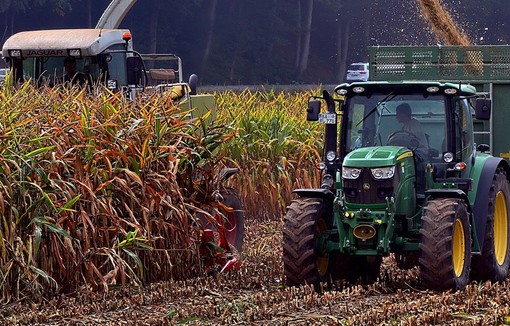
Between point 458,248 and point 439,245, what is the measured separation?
1.67ft

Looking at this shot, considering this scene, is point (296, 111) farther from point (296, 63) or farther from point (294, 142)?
point (296, 63)

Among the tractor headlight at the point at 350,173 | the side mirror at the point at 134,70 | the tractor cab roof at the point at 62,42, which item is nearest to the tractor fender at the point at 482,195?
the tractor headlight at the point at 350,173

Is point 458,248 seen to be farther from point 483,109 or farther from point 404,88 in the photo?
point 404,88

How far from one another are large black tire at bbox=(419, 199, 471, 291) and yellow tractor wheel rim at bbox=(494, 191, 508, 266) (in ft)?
4.36

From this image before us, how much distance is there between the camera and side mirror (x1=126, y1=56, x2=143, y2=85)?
13.1 meters

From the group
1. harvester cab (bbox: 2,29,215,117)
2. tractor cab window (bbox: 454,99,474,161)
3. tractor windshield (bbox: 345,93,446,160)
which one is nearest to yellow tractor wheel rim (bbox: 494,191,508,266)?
tractor cab window (bbox: 454,99,474,161)

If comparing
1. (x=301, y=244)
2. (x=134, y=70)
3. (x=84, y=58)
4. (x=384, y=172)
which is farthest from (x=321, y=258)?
(x=84, y=58)

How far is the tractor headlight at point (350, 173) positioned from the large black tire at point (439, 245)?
605mm

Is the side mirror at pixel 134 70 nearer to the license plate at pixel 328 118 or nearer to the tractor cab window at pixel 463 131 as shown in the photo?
the license plate at pixel 328 118

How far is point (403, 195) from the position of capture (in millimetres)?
9391

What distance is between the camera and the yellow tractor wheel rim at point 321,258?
31.3 ft

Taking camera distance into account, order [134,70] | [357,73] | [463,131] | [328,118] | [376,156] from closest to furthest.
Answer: [376,156] < [328,118] < [463,131] < [134,70] < [357,73]

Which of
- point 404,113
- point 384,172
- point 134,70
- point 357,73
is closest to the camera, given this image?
point 384,172

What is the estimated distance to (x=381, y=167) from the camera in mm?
9133
